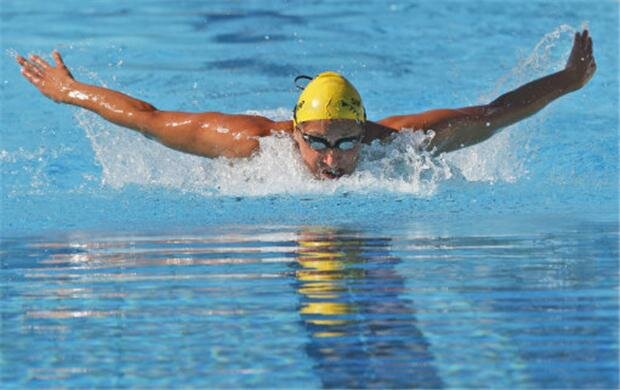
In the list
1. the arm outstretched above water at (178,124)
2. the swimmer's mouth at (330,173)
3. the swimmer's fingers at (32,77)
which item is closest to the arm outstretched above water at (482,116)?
the swimmer's mouth at (330,173)

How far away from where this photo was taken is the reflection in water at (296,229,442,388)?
121 inches

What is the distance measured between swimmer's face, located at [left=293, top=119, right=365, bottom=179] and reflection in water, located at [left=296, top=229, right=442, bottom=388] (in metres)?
1.84

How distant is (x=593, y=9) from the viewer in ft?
42.9

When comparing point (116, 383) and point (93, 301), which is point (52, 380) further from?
point (93, 301)

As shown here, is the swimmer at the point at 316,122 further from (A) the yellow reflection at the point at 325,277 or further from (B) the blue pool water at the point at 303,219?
(A) the yellow reflection at the point at 325,277

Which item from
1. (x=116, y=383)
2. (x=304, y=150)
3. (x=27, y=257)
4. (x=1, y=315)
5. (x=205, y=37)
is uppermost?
(x=205, y=37)

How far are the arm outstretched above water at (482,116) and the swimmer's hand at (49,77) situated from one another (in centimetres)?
162

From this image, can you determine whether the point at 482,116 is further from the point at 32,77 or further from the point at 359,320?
the point at 359,320

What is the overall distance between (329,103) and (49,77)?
148cm

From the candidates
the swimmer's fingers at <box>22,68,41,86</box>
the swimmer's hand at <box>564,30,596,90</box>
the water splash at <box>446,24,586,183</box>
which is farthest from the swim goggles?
the swimmer's fingers at <box>22,68,41,86</box>

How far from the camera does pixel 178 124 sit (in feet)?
23.0

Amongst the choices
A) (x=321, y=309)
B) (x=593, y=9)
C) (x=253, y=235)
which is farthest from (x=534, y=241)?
(x=593, y=9)

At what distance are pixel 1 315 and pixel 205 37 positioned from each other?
8.59m

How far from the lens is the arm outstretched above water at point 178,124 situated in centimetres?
703
